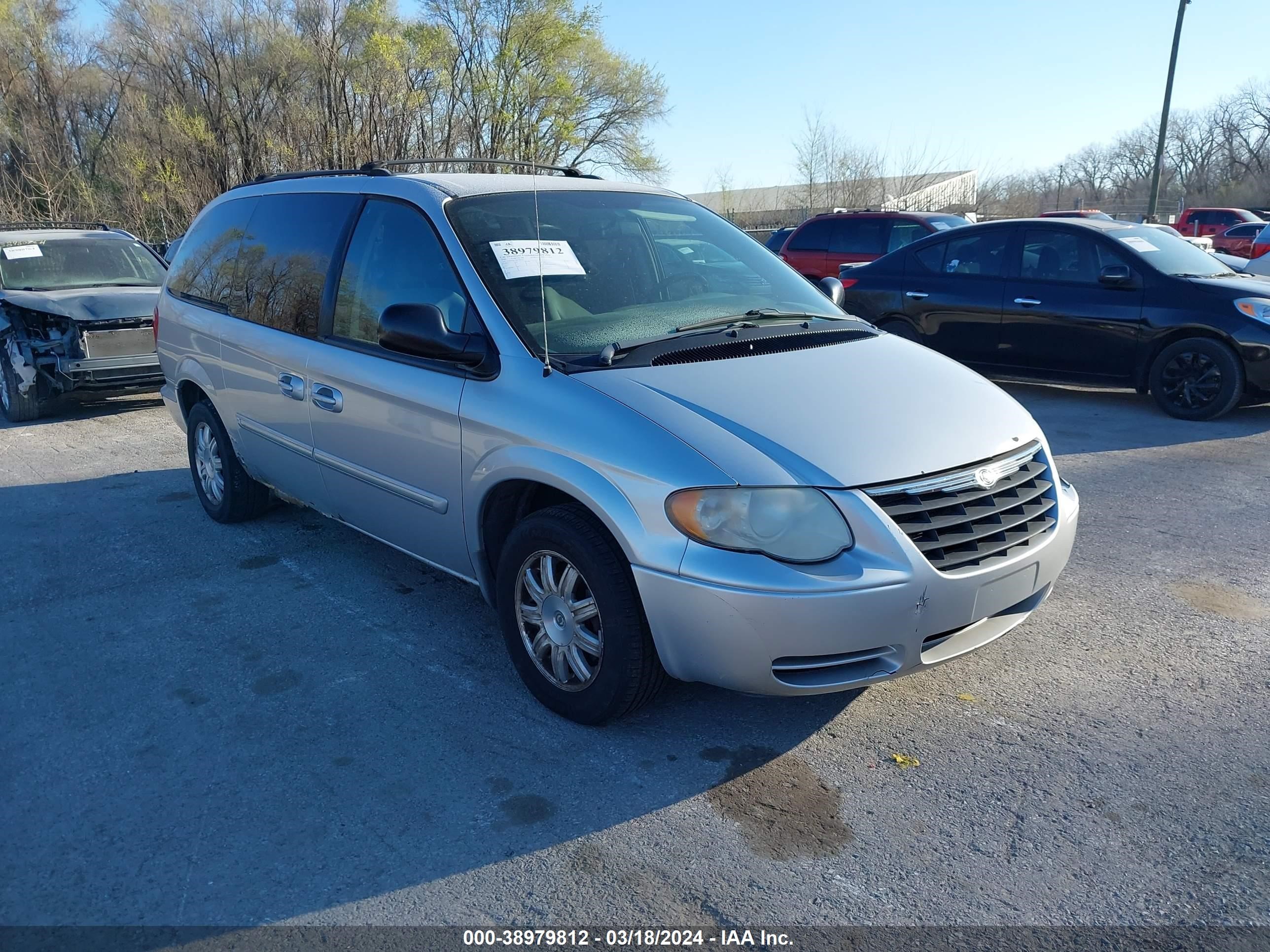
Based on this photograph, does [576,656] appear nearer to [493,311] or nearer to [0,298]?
[493,311]

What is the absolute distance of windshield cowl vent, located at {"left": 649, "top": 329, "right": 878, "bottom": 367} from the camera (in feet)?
11.4

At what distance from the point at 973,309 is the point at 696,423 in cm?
664

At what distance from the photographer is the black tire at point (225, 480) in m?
5.52

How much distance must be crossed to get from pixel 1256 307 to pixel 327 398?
23.3ft

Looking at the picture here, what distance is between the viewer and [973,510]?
3047mm

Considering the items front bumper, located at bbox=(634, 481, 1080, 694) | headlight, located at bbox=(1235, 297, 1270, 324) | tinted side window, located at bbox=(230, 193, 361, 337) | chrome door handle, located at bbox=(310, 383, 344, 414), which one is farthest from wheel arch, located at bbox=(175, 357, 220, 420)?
headlight, located at bbox=(1235, 297, 1270, 324)

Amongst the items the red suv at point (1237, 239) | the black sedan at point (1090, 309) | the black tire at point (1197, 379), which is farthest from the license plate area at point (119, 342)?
the red suv at point (1237, 239)

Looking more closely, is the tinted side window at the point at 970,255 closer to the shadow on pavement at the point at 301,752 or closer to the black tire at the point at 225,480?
the shadow on pavement at the point at 301,752

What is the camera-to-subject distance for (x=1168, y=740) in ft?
10.5

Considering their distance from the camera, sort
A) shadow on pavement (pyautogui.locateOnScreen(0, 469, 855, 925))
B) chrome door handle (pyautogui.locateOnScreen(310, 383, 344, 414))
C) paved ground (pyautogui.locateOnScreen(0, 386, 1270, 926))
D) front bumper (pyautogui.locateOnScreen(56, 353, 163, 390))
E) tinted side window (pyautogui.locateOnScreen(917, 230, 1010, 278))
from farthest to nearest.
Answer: tinted side window (pyautogui.locateOnScreen(917, 230, 1010, 278))
front bumper (pyautogui.locateOnScreen(56, 353, 163, 390))
chrome door handle (pyautogui.locateOnScreen(310, 383, 344, 414))
shadow on pavement (pyautogui.locateOnScreen(0, 469, 855, 925))
paved ground (pyautogui.locateOnScreen(0, 386, 1270, 926))

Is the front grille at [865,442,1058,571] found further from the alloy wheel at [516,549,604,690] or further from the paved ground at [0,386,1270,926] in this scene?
the alloy wheel at [516,549,604,690]

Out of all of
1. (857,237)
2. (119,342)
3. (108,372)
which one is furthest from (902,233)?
(108,372)

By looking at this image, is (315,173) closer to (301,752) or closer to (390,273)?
(390,273)

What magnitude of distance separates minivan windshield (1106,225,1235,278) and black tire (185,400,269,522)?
715cm
